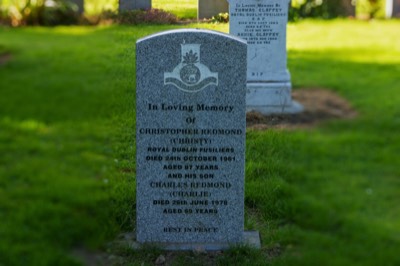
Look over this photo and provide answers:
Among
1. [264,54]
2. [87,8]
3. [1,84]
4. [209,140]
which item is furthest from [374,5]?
[209,140]

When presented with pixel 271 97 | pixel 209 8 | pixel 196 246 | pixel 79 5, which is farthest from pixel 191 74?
pixel 79 5

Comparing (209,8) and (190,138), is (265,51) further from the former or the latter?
(190,138)

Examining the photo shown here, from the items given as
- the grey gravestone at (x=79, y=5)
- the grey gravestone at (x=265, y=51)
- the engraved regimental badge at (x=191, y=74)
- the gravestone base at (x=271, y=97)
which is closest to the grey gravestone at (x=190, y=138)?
the engraved regimental badge at (x=191, y=74)

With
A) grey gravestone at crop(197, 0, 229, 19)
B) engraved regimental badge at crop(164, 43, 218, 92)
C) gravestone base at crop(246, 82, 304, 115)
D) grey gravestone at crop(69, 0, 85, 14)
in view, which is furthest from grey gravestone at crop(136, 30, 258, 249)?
grey gravestone at crop(69, 0, 85, 14)

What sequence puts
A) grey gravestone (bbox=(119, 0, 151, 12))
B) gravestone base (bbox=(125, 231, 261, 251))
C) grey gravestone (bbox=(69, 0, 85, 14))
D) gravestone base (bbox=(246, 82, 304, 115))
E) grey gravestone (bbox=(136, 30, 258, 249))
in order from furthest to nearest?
1. grey gravestone (bbox=(69, 0, 85, 14))
2. gravestone base (bbox=(246, 82, 304, 115))
3. grey gravestone (bbox=(119, 0, 151, 12))
4. gravestone base (bbox=(125, 231, 261, 251))
5. grey gravestone (bbox=(136, 30, 258, 249))

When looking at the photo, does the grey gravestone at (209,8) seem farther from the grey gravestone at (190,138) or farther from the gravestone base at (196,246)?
the gravestone base at (196,246)

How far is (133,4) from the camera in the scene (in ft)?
22.2

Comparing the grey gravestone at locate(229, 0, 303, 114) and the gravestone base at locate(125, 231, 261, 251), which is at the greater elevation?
the grey gravestone at locate(229, 0, 303, 114)

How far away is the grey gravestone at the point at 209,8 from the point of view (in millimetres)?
6605

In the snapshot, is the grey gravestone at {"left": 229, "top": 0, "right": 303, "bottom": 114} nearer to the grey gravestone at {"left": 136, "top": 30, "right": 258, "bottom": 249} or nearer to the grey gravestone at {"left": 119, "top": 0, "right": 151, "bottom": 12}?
the grey gravestone at {"left": 119, "top": 0, "right": 151, "bottom": 12}

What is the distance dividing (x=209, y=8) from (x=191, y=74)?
194 cm

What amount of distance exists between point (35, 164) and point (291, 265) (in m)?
2.57

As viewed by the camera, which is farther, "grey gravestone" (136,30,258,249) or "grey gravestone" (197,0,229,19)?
"grey gravestone" (197,0,229,19)

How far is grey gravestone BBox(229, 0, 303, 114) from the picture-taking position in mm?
8461
